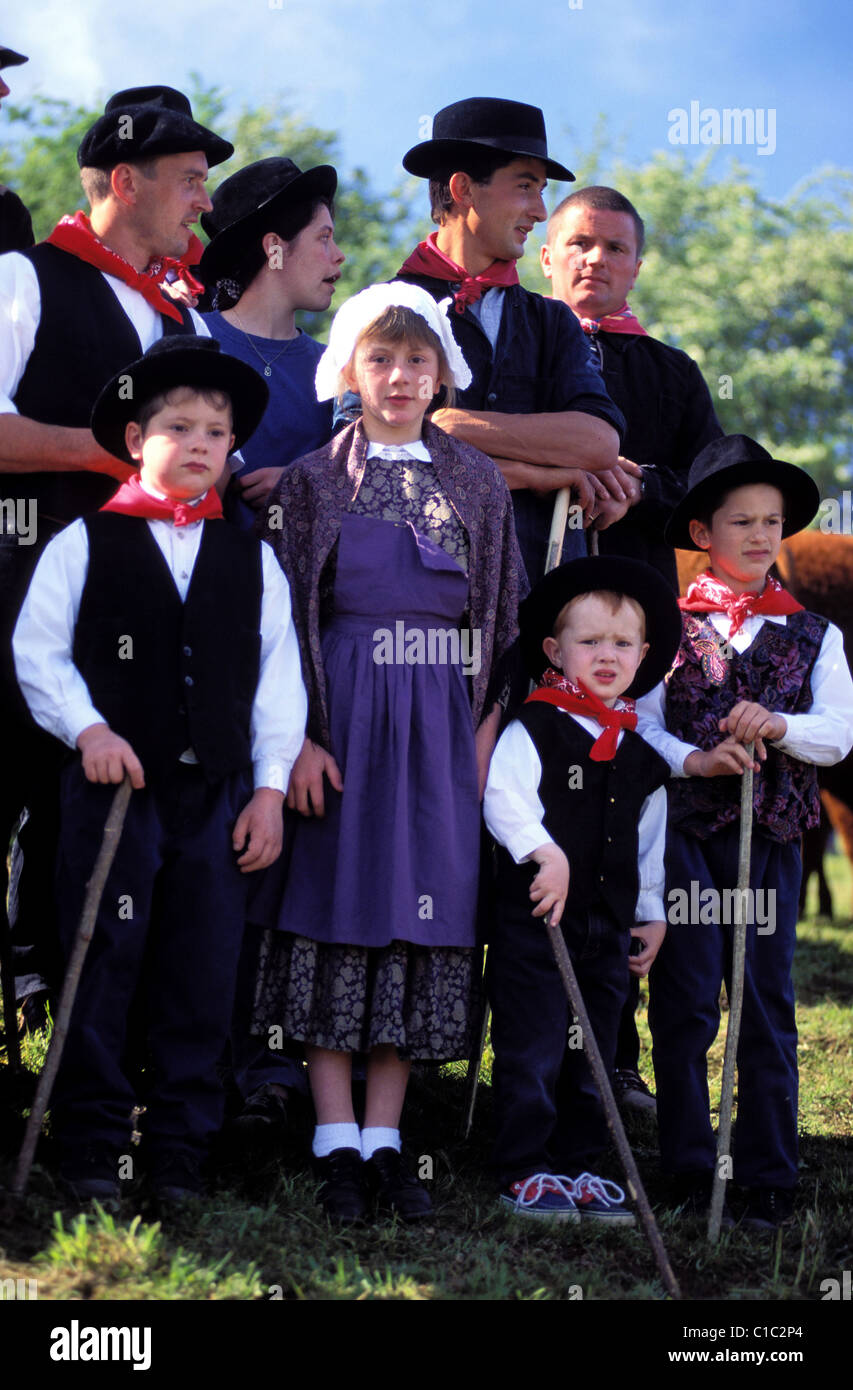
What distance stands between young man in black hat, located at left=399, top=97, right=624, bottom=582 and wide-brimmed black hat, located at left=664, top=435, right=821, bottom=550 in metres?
0.27

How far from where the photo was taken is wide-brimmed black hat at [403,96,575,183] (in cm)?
458

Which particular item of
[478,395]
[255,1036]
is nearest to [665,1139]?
[255,1036]

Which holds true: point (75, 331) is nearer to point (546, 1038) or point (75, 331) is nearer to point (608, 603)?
point (608, 603)

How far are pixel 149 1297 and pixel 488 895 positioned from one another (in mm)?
1425

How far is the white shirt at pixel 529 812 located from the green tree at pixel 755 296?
21356 mm

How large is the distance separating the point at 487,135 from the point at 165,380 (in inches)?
58.6

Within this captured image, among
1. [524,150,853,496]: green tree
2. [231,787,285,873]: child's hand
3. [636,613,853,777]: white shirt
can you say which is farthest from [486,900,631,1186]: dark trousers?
[524,150,853,496]: green tree

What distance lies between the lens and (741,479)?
4.28 metres

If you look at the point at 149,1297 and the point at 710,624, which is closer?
the point at 149,1297

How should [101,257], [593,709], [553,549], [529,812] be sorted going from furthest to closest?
[553,549] → [101,257] → [593,709] → [529,812]

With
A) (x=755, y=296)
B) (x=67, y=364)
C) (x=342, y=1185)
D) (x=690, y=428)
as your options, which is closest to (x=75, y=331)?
(x=67, y=364)

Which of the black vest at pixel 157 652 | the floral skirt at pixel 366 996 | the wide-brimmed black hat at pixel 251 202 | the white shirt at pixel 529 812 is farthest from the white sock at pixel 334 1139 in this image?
→ the wide-brimmed black hat at pixel 251 202

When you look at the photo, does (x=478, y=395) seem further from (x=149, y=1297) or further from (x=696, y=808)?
(x=149, y=1297)
